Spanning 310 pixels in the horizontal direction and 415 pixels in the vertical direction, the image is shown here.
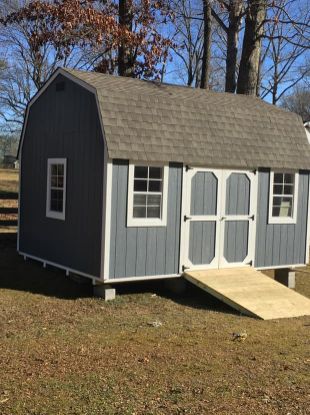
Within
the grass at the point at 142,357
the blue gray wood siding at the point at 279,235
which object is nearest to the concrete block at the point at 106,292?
the grass at the point at 142,357

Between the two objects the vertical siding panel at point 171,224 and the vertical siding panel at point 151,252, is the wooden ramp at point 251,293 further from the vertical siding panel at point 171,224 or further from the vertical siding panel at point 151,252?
the vertical siding panel at point 151,252

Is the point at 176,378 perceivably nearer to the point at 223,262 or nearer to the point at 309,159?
the point at 223,262

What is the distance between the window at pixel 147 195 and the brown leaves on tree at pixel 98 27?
28.0ft

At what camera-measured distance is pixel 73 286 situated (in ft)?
35.1

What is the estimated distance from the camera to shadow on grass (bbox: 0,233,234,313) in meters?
10.1

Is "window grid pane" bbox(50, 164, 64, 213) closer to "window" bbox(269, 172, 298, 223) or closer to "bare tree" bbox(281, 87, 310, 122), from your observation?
"window" bbox(269, 172, 298, 223)

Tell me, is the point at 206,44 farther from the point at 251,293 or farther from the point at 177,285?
the point at 251,293

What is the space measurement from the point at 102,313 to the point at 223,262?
3004mm

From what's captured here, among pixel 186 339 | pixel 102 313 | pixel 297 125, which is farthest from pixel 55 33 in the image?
pixel 186 339

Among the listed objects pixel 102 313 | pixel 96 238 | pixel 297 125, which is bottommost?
pixel 102 313

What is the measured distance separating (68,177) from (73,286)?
6.69 feet

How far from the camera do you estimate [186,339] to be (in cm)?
739

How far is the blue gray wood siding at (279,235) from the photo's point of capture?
11.3 meters

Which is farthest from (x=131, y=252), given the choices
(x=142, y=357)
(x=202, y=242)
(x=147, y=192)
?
(x=142, y=357)
